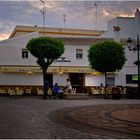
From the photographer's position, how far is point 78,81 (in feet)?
125

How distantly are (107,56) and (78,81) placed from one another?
27.8 feet

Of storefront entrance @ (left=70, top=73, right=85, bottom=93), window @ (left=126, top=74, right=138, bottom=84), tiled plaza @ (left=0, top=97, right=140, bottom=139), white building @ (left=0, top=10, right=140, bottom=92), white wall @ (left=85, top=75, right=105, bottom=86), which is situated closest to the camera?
tiled plaza @ (left=0, top=97, right=140, bottom=139)

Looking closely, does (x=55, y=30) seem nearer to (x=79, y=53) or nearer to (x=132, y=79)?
(x=79, y=53)

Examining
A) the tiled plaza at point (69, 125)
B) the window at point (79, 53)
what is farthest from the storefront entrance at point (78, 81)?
the tiled plaza at point (69, 125)

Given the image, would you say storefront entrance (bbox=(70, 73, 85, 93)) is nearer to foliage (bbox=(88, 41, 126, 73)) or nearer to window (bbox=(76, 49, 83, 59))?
window (bbox=(76, 49, 83, 59))

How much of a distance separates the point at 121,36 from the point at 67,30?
12323mm

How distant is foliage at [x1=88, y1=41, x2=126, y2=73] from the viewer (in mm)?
30219

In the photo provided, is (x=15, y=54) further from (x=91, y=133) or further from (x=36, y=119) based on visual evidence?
(x=91, y=133)

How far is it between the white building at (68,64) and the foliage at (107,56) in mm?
5587

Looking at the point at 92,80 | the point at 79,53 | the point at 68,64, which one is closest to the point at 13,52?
the point at 68,64

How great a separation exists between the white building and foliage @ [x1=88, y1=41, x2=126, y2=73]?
18.3 feet

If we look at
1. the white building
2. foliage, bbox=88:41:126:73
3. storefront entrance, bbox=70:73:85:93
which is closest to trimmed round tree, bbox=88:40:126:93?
foliage, bbox=88:41:126:73

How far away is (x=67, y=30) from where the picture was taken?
167 feet

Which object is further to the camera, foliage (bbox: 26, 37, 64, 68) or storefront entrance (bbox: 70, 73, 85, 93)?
storefront entrance (bbox: 70, 73, 85, 93)
